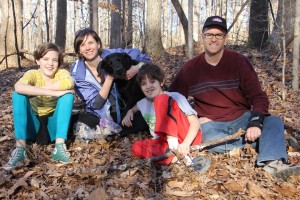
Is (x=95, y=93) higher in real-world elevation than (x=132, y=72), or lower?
lower

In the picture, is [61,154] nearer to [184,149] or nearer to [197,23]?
[184,149]

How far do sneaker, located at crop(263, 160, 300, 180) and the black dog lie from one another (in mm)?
1874

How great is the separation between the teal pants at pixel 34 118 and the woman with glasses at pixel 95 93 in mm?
452

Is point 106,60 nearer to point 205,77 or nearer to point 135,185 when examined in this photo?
point 205,77

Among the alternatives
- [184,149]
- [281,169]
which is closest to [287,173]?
[281,169]

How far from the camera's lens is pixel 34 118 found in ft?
13.0

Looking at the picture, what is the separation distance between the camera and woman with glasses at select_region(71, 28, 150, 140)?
4215 millimetres

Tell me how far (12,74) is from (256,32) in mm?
7824

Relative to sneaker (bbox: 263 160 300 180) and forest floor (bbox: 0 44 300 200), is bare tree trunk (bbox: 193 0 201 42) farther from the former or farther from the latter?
sneaker (bbox: 263 160 300 180)

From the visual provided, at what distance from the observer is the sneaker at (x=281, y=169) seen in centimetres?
299

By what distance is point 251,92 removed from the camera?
3.62 m

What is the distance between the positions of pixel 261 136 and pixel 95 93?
2178 mm

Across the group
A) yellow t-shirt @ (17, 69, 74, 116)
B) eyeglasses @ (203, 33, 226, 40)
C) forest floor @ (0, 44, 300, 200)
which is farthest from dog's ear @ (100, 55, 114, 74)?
eyeglasses @ (203, 33, 226, 40)

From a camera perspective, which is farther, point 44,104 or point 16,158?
point 44,104
